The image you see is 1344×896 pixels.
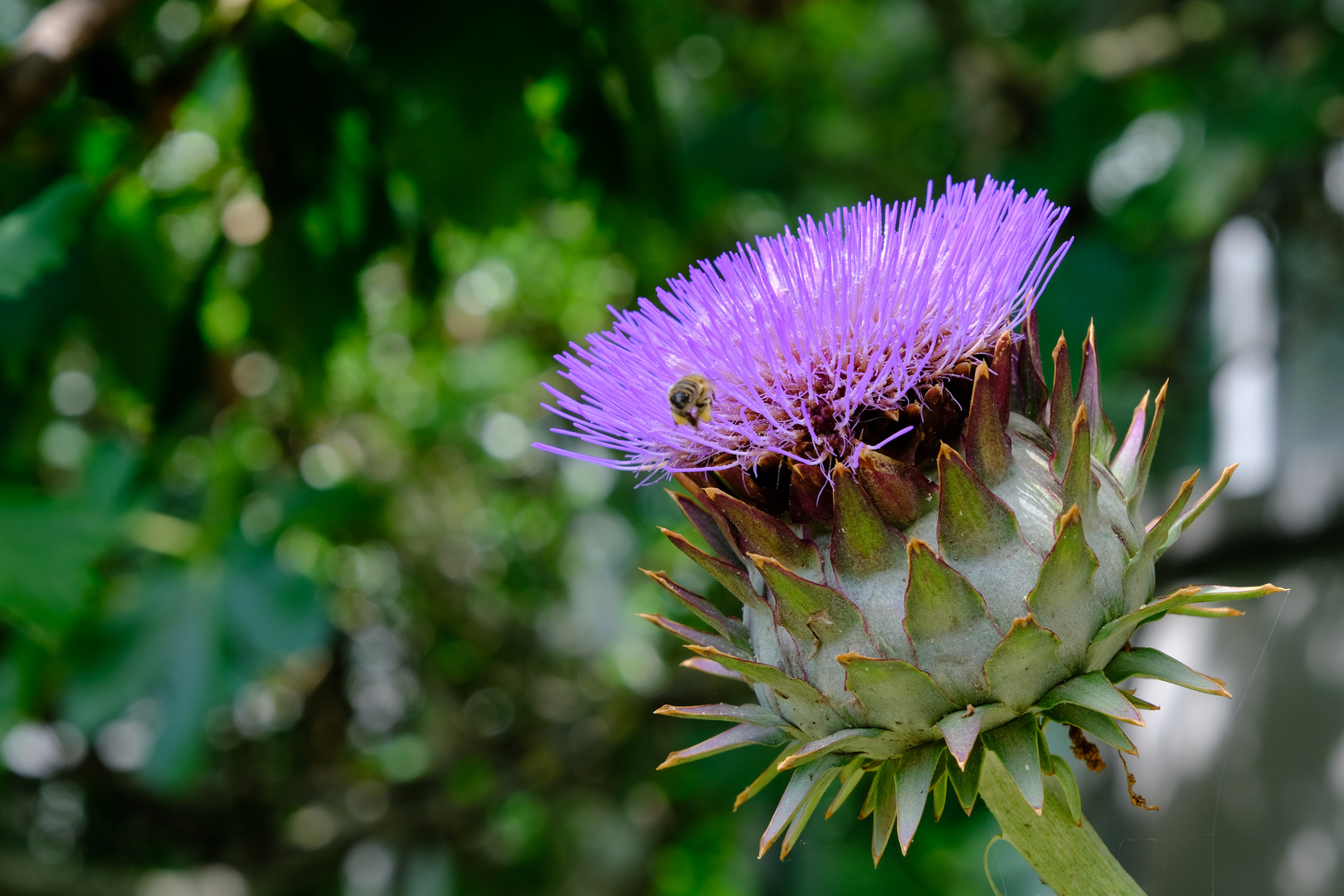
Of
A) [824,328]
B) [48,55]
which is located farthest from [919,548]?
[48,55]

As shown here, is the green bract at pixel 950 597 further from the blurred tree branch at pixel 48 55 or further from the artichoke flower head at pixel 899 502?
the blurred tree branch at pixel 48 55

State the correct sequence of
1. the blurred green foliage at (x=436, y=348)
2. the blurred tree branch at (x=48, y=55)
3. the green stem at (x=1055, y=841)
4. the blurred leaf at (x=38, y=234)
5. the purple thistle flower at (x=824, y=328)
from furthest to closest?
the blurred green foliage at (x=436, y=348)
the blurred tree branch at (x=48, y=55)
the blurred leaf at (x=38, y=234)
the purple thistle flower at (x=824, y=328)
the green stem at (x=1055, y=841)

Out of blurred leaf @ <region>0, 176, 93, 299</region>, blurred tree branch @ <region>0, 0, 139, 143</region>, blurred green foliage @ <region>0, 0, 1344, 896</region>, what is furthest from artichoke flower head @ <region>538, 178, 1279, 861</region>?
blurred tree branch @ <region>0, 0, 139, 143</region>

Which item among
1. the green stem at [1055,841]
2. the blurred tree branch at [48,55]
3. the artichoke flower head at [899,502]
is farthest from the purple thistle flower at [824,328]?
the blurred tree branch at [48,55]

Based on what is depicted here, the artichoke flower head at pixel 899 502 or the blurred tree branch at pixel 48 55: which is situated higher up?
the blurred tree branch at pixel 48 55

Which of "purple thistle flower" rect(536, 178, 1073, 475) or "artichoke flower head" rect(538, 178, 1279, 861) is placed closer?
"artichoke flower head" rect(538, 178, 1279, 861)

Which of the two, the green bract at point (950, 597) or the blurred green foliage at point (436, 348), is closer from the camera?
the green bract at point (950, 597)

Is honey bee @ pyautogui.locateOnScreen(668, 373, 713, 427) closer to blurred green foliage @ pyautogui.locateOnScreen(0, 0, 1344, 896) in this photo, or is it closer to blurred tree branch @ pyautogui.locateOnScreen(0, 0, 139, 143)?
blurred green foliage @ pyautogui.locateOnScreen(0, 0, 1344, 896)
